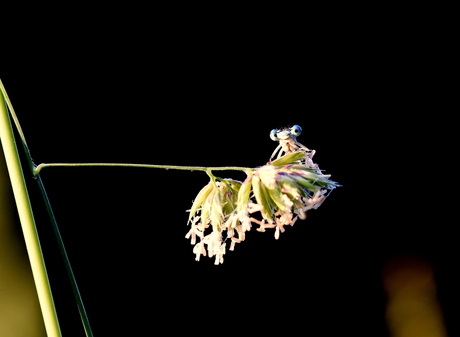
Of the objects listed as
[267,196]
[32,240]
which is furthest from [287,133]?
[32,240]

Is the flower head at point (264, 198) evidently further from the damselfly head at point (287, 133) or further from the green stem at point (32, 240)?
the green stem at point (32, 240)

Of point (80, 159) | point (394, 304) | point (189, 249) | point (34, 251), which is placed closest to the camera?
point (34, 251)

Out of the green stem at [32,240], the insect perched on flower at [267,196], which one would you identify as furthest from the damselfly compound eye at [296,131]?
the green stem at [32,240]

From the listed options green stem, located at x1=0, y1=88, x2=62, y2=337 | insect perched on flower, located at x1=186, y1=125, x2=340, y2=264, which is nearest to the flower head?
insect perched on flower, located at x1=186, y1=125, x2=340, y2=264

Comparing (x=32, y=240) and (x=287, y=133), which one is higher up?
(x=287, y=133)

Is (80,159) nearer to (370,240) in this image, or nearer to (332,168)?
(332,168)

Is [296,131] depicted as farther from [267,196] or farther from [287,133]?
[267,196]

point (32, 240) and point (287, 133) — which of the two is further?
point (287, 133)

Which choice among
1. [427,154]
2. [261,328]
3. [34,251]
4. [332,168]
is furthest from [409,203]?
[34,251]

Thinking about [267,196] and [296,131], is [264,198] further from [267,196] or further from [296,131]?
[296,131]
